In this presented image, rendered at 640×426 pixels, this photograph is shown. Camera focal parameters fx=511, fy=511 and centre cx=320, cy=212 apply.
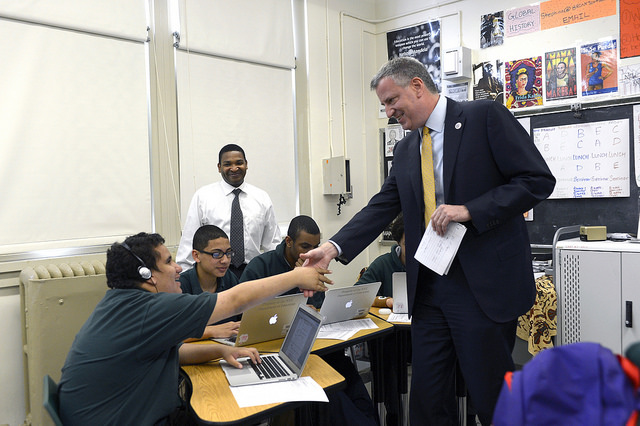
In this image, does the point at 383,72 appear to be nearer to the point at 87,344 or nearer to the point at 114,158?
the point at 87,344

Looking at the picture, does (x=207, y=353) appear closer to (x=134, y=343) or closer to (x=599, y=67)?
(x=134, y=343)

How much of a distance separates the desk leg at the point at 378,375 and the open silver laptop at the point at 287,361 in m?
0.84

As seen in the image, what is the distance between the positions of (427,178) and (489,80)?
9.48ft

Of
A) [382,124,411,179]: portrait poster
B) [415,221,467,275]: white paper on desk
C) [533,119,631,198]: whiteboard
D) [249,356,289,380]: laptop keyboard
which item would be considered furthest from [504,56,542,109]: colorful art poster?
[249,356,289,380]: laptop keyboard

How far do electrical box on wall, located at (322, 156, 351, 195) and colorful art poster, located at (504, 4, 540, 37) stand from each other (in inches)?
71.3

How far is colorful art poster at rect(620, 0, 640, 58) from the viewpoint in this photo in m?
3.68

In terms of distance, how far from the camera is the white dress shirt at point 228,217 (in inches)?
138

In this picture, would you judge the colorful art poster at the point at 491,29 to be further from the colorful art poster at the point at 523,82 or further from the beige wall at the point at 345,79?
the colorful art poster at the point at 523,82

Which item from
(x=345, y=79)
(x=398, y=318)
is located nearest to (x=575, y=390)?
(x=398, y=318)

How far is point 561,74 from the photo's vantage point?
4035 millimetres

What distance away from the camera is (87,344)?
1616mm

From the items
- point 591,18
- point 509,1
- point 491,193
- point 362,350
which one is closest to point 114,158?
point 362,350

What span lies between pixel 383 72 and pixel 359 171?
324 centimetres

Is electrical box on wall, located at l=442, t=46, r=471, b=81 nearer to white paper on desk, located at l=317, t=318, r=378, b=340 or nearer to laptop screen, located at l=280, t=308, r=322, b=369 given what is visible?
white paper on desk, located at l=317, t=318, r=378, b=340
